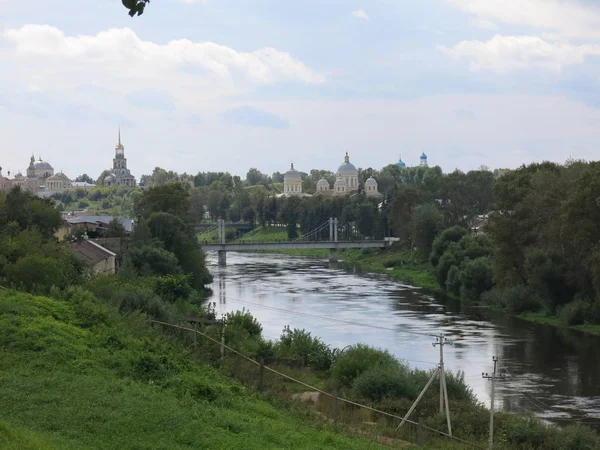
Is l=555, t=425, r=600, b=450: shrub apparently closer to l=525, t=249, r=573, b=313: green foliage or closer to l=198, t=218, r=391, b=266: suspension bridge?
l=525, t=249, r=573, b=313: green foliage

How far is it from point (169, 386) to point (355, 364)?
9079 millimetres

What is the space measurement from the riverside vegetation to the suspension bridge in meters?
48.8

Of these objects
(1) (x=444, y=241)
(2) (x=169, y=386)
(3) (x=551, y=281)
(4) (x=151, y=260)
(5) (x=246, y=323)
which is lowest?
(5) (x=246, y=323)

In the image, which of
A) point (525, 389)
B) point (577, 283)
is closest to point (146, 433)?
point (525, 389)

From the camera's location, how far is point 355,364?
80.3 feet

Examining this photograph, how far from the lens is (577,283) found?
4306 centimetres

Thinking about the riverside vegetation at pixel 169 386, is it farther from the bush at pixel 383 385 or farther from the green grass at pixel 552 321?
the green grass at pixel 552 321

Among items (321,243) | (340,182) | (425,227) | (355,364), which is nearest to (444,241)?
(425,227)

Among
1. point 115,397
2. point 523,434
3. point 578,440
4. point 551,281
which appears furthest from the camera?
point 551,281

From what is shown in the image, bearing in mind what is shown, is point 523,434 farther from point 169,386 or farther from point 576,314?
point 576,314

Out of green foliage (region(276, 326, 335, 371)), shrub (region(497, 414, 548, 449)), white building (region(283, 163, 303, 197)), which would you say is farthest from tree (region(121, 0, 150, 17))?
white building (region(283, 163, 303, 197))

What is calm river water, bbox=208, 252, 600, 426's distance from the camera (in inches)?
1064

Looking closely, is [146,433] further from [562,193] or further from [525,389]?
[562,193]

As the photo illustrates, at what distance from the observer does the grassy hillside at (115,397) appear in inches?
484
